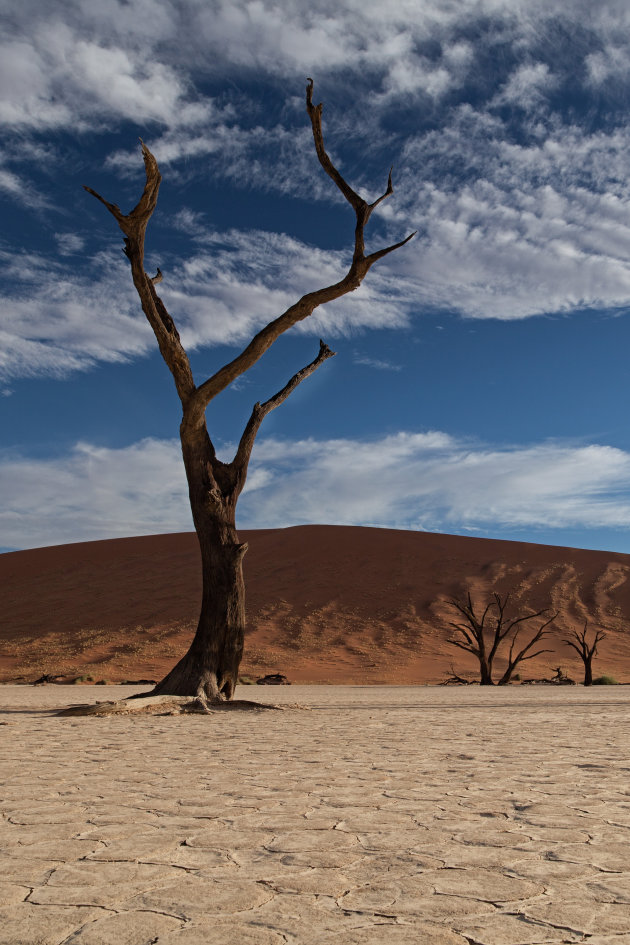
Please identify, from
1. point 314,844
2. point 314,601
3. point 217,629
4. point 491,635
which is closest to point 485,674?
point 491,635

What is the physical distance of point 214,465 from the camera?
11.5 meters

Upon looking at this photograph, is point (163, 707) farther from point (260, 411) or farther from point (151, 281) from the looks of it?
point (151, 281)

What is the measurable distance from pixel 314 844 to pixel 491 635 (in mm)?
31570

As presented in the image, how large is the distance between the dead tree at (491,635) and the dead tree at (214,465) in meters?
11.3

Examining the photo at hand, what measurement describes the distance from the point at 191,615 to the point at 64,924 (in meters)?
32.6

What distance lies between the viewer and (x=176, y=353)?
1136 centimetres

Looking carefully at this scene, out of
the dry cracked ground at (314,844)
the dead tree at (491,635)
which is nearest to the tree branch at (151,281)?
the dry cracked ground at (314,844)

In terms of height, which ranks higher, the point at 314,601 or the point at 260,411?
the point at 260,411

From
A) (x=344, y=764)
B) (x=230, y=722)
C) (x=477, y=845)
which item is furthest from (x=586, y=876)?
(x=230, y=722)

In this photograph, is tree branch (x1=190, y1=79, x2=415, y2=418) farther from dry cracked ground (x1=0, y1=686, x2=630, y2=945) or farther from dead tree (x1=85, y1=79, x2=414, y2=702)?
dry cracked ground (x1=0, y1=686, x2=630, y2=945)

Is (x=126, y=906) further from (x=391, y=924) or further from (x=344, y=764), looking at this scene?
(x=344, y=764)

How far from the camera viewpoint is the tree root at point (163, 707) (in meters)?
9.39

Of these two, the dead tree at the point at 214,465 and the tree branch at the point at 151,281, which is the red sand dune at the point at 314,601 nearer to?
the dead tree at the point at 214,465

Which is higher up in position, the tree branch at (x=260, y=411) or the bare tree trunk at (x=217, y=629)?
the tree branch at (x=260, y=411)
